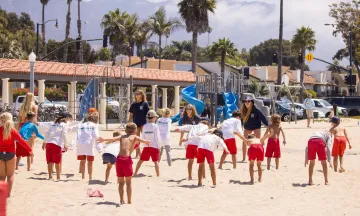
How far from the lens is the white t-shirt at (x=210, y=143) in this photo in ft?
34.1

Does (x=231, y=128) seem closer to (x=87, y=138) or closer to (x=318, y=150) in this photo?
(x=318, y=150)

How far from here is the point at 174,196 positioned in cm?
957

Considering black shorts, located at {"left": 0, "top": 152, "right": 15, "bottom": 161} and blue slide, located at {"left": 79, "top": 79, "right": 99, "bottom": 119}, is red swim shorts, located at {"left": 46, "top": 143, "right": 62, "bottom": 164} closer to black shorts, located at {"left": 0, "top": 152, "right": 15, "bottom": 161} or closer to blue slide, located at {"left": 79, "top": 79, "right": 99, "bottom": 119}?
black shorts, located at {"left": 0, "top": 152, "right": 15, "bottom": 161}

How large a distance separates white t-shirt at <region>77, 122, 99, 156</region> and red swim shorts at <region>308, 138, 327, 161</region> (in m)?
3.98

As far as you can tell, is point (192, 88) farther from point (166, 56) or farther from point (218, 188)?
point (166, 56)

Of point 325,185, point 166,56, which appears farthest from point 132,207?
point 166,56

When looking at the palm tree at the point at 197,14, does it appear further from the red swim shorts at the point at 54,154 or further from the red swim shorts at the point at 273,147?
the red swim shorts at the point at 54,154

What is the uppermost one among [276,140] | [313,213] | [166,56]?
[166,56]

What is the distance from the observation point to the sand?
8.45 metres

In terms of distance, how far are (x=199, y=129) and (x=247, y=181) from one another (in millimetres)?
1394

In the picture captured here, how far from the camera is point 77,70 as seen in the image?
36094 mm

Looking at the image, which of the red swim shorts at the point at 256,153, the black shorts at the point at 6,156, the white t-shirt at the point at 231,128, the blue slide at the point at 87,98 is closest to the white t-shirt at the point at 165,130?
the white t-shirt at the point at 231,128

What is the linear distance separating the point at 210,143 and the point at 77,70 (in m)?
26.7

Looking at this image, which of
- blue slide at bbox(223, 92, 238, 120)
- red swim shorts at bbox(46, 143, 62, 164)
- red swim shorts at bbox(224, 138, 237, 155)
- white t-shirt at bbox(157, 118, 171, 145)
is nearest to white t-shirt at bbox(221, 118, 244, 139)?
red swim shorts at bbox(224, 138, 237, 155)
